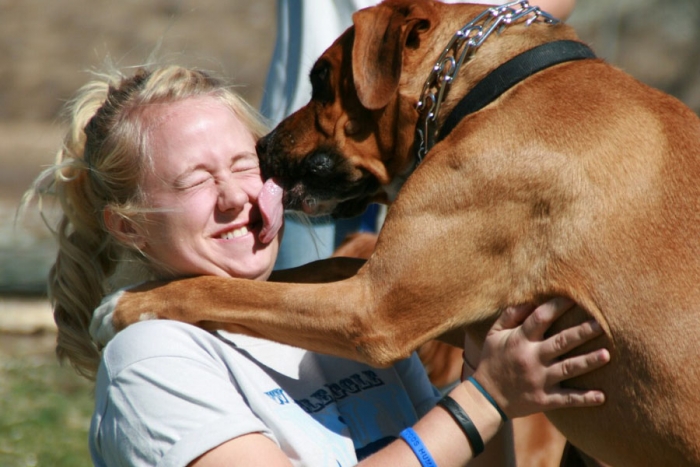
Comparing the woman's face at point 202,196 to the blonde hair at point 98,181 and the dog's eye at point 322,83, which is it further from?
the dog's eye at point 322,83

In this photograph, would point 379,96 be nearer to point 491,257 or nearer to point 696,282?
point 491,257

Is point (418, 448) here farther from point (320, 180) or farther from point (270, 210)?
point (320, 180)

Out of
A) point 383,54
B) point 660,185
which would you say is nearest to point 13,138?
point 383,54

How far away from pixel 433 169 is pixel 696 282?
84 centimetres

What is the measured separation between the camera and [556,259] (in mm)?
2746

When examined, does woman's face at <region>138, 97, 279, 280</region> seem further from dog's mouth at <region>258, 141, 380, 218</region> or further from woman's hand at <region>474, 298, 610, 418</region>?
woman's hand at <region>474, 298, 610, 418</region>

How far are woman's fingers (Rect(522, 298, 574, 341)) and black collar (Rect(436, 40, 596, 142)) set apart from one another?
2.30 feet

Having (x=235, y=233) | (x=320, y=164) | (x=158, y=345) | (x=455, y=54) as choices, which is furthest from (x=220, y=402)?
(x=455, y=54)

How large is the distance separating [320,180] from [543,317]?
1148mm

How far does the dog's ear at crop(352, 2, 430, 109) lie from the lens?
126 inches

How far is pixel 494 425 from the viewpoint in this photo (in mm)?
2500

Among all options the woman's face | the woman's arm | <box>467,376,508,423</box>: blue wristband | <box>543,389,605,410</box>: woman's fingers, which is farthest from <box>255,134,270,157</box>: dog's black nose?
<box>543,389,605,410</box>: woman's fingers

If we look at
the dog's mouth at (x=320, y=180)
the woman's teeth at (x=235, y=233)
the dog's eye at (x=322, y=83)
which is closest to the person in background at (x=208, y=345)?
the woman's teeth at (x=235, y=233)

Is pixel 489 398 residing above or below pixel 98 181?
below
